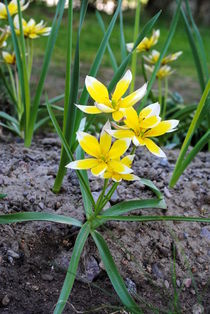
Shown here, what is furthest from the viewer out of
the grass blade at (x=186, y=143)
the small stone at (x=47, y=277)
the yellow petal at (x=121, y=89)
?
the grass blade at (x=186, y=143)

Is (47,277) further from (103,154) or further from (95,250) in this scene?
(103,154)

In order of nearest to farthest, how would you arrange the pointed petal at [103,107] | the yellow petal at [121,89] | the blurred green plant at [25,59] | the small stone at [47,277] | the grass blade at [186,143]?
1. the pointed petal at [103,107]
2. the yellow petal at [121,89]
3. the small stone at [47,277]
4. the grass blade at [186,143]
5. the blurred green plant at [25,59]

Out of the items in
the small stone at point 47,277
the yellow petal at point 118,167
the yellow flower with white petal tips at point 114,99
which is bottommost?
the small stone at point 47,277

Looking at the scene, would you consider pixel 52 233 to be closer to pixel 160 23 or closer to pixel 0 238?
pixel 0 238

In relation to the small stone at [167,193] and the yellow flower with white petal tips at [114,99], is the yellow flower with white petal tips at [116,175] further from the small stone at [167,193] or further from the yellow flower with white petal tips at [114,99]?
the small stone at [167,193]

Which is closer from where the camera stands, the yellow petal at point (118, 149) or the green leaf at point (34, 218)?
the yellow petal at point (118, 149)

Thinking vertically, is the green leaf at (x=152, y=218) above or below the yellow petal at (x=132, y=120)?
below

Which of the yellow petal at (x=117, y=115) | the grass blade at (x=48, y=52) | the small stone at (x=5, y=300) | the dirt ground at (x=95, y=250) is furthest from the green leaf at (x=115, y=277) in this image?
the grass blade at (x=48, y=52)

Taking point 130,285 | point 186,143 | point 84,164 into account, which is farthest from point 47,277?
point 186,143
